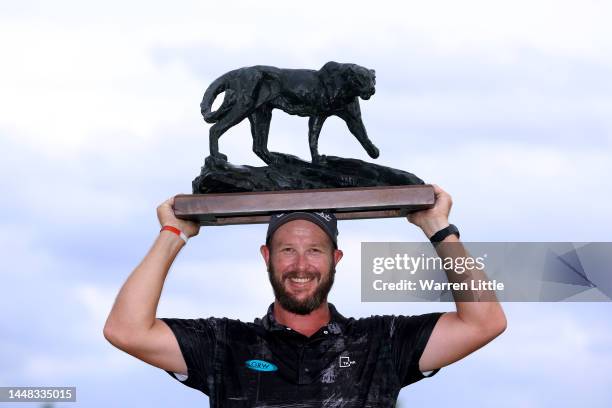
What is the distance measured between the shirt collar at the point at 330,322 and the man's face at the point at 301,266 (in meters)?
0.13

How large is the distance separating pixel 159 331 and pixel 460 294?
4.86ft

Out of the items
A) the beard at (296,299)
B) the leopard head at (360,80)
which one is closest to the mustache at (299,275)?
the beard at (296,299)

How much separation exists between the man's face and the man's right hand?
47 cm

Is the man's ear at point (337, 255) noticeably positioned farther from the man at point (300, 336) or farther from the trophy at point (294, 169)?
the trophy at point (294, 169)

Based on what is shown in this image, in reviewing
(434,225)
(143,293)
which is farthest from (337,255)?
(143,293)

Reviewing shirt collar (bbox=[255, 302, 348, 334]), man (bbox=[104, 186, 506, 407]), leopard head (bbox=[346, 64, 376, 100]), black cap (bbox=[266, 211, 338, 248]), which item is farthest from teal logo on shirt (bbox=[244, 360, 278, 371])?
leopard head (bbox=[346, 64, 376, 100])

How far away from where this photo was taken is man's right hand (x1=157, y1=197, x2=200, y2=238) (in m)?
5.12

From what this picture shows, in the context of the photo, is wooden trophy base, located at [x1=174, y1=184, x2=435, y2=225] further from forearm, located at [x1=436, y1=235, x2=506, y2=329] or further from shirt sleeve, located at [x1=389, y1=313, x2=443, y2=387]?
shirt sleeve, located at [x1=389, y1=313, x2=443, y2=387]

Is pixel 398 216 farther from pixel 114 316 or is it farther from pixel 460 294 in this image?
pixel 114 316

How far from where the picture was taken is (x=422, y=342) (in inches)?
198

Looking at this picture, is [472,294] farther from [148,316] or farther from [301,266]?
[148,316]

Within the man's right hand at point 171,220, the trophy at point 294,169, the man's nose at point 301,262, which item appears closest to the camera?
the man's nose at point 301,262

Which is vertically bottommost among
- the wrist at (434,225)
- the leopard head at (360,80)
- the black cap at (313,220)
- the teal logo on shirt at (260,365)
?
the teal logo on shirt at (260,365)

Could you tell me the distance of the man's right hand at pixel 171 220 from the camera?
5121 mm
